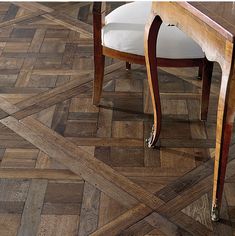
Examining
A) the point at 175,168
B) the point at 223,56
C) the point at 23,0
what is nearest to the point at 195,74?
the point at 175,168

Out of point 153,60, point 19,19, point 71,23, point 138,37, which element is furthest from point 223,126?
point 19,19

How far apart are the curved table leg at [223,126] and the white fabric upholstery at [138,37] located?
0.33 meters

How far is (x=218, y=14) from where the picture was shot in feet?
2.74

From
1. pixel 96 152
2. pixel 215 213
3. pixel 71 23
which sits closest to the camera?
pixel 215 213

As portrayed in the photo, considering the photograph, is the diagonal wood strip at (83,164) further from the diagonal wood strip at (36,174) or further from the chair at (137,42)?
the chair at (137,42)

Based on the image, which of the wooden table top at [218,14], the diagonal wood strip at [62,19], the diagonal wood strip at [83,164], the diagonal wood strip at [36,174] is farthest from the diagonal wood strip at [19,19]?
the wooden table top at [218,14]

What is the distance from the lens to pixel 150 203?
107cm

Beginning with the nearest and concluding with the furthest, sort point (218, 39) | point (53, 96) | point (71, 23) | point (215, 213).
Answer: point (218, 39)
point (215, 213)
point (53, 96)
point (71, 23)

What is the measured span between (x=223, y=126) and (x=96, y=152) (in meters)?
0.43

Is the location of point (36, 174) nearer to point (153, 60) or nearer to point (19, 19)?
point (153, 60)

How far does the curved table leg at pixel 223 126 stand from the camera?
0.84 meters

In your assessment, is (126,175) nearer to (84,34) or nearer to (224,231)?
(224,231)

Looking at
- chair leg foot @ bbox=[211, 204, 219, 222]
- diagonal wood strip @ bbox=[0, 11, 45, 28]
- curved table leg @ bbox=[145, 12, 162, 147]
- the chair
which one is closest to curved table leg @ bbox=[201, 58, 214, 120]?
the chair

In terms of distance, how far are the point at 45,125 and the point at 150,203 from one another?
42 centimetres
